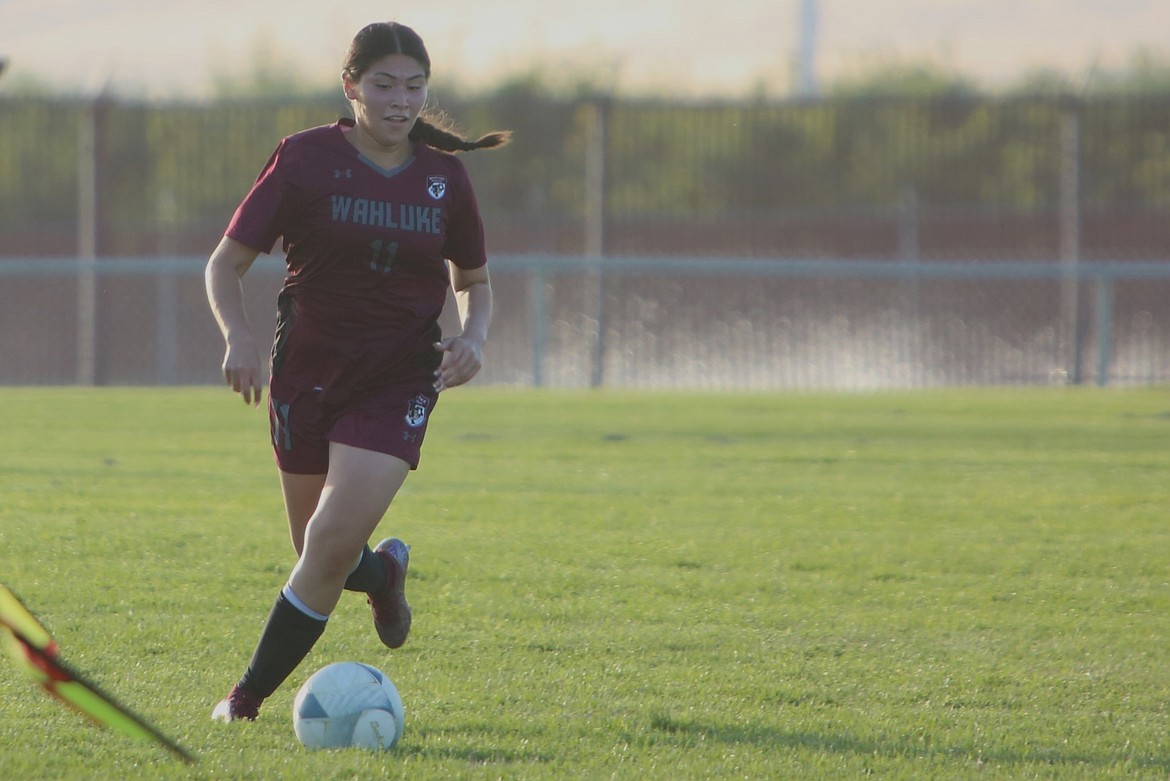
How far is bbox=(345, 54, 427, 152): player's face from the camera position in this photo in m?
4.02

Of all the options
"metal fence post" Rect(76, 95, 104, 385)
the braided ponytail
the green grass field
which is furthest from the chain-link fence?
the braided ponytail

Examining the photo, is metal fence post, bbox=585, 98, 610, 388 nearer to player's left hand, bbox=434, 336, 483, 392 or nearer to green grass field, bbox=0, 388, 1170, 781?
green grass field, bbox=0, 388, 1170, 781

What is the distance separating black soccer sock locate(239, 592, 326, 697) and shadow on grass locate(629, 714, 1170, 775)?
2.85 feet

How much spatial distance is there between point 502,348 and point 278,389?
1344cm

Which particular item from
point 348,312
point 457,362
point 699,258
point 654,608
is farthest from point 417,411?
point 699,258

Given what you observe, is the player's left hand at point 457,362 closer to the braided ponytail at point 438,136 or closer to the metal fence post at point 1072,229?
the braided ponytail at point 438,136

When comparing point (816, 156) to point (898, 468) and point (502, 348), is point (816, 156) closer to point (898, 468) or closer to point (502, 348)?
point (502, 348)

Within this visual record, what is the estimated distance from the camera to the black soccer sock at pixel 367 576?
4340 millimetres

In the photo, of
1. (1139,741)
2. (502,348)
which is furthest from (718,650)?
(502,348)

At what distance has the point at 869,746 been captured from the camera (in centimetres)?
366

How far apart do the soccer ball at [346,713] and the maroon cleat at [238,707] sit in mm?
195

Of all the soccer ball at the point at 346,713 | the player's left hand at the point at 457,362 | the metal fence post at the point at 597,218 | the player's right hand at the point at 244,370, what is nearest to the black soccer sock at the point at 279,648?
the soccer ball at the point at 346,713

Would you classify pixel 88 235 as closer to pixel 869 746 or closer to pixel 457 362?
pixel 457 362

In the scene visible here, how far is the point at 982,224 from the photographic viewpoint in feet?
63.6
